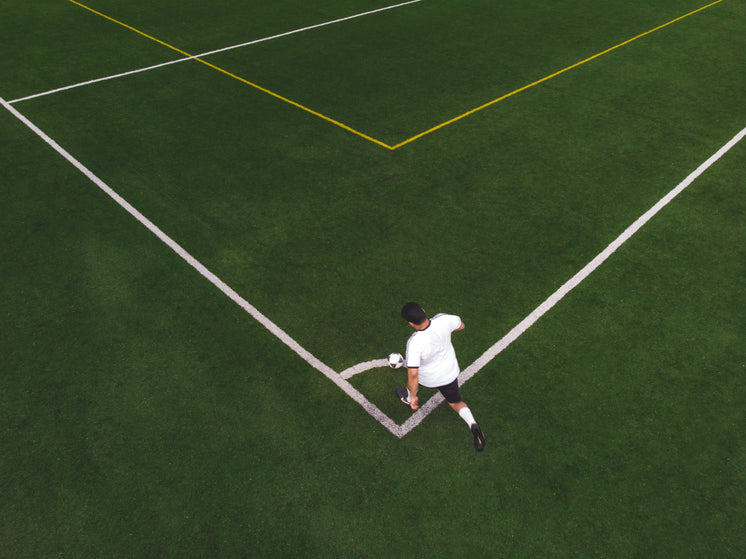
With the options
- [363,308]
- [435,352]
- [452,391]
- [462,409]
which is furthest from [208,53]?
[462,409]

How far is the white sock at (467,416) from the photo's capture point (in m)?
5.61

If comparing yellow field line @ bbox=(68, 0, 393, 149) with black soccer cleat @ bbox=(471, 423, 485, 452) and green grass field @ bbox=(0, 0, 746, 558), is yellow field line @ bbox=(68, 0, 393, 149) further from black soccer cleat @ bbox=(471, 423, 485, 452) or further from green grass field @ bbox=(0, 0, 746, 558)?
black soccer cleat @ bbox=(471, 423, 485, 452)

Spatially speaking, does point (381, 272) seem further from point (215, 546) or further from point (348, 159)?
point (215, 546)

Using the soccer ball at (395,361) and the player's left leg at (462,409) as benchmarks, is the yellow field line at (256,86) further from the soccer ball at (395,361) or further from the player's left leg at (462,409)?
the player's left leg at (462,409)

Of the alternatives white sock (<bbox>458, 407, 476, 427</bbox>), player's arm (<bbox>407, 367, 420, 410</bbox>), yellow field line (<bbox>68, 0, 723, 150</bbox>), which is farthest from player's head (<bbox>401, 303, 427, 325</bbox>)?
yellow field line (<bbox>68, 0, 723, 150</bbox>)

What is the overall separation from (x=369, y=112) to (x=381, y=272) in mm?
5953

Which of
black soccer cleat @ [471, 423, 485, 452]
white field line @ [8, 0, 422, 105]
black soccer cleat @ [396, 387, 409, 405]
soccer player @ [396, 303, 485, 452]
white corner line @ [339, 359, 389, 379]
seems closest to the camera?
soccer player @ [396, 303, 485, 452]

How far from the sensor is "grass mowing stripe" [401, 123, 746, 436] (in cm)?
616

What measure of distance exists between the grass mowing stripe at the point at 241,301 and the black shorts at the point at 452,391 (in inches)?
29.2

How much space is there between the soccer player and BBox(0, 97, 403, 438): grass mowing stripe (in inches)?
23.1

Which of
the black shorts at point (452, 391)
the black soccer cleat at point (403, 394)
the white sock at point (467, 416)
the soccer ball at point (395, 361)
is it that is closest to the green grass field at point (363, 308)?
the black soccer cleat at point (403, 394)

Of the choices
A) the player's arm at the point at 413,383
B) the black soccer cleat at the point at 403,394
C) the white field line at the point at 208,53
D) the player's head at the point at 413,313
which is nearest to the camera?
the player's head at the point at 413,313

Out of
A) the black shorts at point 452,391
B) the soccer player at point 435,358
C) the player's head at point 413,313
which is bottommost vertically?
the black shorts at point 452,391

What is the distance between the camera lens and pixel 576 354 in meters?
6.76
